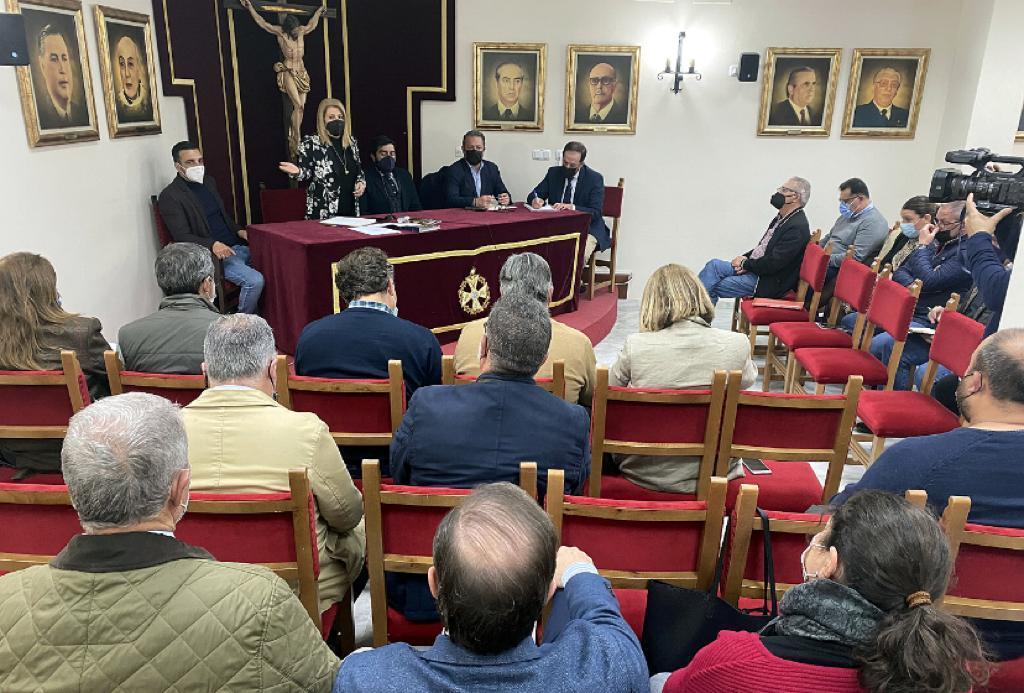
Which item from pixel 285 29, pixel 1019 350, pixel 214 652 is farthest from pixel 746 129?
pixel 214 652

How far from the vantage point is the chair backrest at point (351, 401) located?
2309 millimetres

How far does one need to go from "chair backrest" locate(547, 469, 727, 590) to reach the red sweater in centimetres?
40

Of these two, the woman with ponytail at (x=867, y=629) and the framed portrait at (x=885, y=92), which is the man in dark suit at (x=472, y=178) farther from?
the woman with ponytail at (x=867, y=629)

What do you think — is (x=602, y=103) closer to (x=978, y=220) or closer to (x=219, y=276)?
(x=219, y=276)

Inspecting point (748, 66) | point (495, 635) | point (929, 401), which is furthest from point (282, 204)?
point (495, 635)

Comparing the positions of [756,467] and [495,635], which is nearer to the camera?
[495,635]

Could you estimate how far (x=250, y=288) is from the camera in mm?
5035

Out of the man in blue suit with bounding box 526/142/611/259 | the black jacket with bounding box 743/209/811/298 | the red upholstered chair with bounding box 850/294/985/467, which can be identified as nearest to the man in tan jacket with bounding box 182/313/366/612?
the red upholstered chair with bounding box 850/294/985/467

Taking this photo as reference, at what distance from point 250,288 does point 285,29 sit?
2.50 m

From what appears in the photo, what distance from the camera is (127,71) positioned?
4727mm

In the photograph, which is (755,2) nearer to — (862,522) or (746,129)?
(746,129)

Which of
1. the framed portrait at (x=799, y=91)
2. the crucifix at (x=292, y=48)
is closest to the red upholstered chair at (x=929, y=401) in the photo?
the framed portrait at (x=799, y=91)

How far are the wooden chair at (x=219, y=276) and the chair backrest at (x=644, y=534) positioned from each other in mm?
3953

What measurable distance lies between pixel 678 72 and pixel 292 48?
3.37 m
